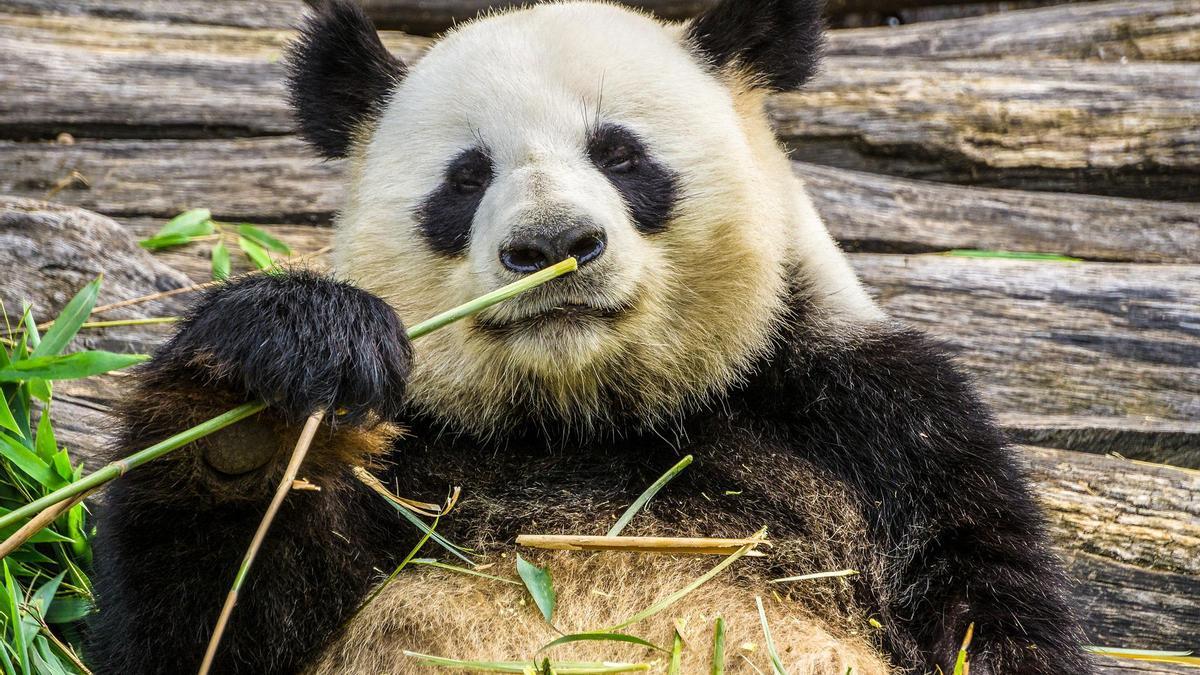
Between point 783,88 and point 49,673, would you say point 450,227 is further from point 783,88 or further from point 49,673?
point 49,673

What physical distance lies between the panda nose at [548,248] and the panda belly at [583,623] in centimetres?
83

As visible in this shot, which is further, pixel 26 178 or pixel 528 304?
pixel 26 178

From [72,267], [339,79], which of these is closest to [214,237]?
[72,267]

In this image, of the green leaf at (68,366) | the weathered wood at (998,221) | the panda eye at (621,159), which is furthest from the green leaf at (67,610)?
the weathered wood at (998,221)

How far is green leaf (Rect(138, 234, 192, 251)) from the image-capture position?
5406 mm

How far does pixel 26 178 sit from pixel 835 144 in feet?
13.4

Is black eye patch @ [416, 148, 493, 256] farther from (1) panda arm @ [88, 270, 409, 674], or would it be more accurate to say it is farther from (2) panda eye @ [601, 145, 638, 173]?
(1) panda arm @ [88, 270, 409, 674]

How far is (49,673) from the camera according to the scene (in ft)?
10.6

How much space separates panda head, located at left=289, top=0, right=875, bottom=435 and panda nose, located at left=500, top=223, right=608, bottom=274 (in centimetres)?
2

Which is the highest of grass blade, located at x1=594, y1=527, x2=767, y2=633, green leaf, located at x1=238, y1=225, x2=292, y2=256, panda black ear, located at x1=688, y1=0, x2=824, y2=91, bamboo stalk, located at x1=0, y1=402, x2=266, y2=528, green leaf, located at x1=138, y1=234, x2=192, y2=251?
panda black ear, located at x1=688, y1=0, x2=824, y2=91

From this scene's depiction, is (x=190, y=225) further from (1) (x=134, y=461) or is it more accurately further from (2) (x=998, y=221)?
(2) (x=998, y=221)

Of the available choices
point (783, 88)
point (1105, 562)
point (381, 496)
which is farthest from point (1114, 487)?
point (381, 496)

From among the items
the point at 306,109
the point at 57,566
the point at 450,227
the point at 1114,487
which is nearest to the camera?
the point at 450,227

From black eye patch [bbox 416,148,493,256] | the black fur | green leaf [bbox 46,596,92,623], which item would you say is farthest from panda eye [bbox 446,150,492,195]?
green leaf [bbox 46,596,92,623]
